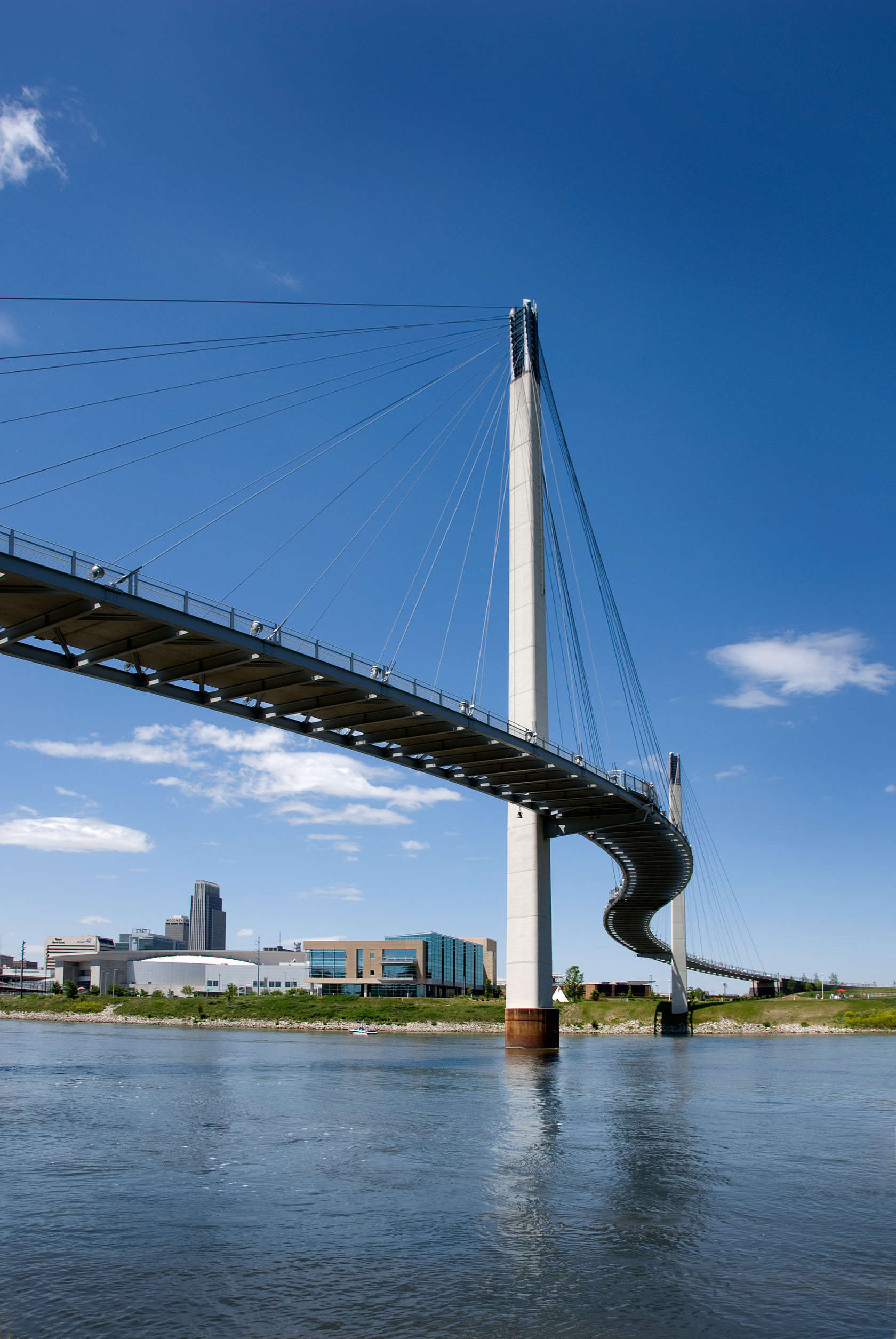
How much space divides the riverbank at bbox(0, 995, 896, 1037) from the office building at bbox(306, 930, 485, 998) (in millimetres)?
44148

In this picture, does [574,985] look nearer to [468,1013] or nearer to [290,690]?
[468,1013]

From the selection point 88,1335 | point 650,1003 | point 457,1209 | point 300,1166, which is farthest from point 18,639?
point 650,1003

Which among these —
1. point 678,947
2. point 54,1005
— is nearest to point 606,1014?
point 678,947

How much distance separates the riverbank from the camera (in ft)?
358

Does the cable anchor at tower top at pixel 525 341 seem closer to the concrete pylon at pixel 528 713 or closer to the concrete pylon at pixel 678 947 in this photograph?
the concrete pylon at pixel 528 713

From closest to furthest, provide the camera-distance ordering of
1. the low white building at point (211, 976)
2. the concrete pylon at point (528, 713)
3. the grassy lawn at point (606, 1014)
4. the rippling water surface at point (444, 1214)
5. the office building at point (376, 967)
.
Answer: the rippling water surface at point (444, 1214), the concrete pylon at point (528, 713), the grassy lawn at point (606, 1014), the office building at point (376, 967), the low white building at point (211, 976)

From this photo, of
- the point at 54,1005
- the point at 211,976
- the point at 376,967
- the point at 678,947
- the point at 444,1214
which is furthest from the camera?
the point at 211,976

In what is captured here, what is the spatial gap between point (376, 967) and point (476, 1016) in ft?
222

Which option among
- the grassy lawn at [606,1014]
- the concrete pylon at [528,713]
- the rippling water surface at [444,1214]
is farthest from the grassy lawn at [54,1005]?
the rippling water surface at [444,1214]

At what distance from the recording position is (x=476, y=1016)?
112 meters

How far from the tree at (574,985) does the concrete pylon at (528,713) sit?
102 m

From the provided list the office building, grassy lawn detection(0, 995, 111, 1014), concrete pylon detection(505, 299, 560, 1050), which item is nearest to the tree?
the office building

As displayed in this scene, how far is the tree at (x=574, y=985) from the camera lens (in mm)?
163625

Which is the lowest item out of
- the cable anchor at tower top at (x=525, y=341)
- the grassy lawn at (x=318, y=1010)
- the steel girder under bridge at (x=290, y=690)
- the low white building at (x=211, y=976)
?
the low white building at (x=211, y=976)
